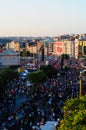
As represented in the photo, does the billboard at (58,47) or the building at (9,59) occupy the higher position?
the building at (9,59)

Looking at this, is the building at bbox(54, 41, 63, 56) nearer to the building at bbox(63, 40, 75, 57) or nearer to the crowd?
the building at bbox(63, 40, 75, 57)

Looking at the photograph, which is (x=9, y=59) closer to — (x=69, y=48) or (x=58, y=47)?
(x=69, y=48)

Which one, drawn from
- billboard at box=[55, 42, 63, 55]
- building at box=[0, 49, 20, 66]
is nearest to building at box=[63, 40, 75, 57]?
billboard at box=[55, 42, 63, 55]

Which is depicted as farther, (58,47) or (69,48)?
(58,47)

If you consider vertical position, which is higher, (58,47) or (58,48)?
(58,47)

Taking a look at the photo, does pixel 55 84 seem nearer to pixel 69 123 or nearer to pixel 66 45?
pixel 69 123

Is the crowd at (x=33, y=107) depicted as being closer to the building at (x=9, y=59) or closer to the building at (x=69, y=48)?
the building at (x=9, y=59)

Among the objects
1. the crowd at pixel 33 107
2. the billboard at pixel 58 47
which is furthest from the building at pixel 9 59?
the billboard at pixel 58 47

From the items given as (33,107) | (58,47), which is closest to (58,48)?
(58,47)

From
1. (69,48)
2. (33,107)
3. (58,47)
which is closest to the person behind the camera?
(33,107)
